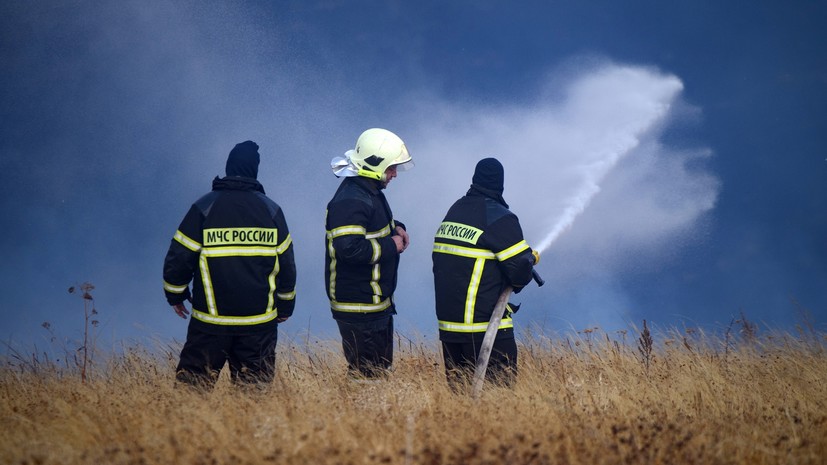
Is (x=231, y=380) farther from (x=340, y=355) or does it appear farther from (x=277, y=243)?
(x=340, y=355)

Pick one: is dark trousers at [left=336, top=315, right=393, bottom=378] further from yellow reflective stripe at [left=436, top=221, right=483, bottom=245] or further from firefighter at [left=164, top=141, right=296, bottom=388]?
yellow reflective stripe at [left=436, top=221, right=483, bottom=245]

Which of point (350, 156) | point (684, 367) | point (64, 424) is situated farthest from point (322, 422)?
point (684, 367)

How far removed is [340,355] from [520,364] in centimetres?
225

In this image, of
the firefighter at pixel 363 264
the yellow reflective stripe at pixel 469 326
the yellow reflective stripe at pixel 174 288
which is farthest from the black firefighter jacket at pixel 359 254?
the yellow reflective stripe at pixel 174 288

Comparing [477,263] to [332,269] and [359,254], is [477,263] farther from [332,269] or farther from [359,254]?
[332,269]

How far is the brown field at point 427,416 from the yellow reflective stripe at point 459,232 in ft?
4.54

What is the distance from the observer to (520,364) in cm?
884

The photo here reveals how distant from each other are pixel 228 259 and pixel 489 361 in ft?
8.48

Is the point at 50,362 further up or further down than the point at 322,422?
further up

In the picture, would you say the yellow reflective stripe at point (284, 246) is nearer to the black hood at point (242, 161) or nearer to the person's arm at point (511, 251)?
the black hood at point (242, 161)

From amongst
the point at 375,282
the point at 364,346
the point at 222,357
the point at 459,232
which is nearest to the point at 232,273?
the point at 222,357

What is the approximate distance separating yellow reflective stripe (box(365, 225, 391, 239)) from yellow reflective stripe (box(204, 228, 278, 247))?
96 centimetres

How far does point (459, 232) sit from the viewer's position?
22.5 ft

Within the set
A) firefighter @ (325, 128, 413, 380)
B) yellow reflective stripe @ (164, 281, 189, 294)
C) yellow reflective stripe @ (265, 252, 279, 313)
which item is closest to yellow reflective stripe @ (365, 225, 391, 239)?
firefighter @ (325, 128, 413, 380)
